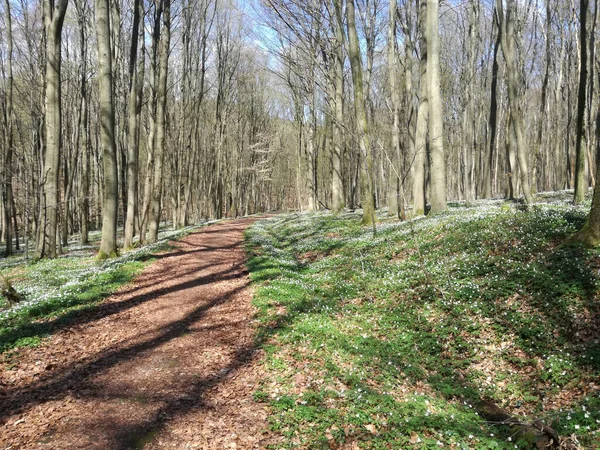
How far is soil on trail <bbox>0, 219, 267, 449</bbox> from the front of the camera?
16.9 ft

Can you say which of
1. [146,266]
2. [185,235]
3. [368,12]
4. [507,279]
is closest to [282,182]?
[368,12]

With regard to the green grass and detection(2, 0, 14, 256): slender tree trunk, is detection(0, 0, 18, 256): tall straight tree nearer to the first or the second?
detection(2, 0, 14, 256): slender tree trunk

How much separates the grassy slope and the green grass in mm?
4774

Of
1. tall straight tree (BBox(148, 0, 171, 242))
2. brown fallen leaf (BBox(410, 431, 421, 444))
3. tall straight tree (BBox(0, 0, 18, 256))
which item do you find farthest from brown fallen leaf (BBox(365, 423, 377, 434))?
tall straight tree (BBox(0, 0, 18, 256))

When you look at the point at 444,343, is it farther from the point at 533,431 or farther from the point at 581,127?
the point at 581,127

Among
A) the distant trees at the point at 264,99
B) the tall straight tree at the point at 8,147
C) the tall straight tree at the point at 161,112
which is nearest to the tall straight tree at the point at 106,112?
the distant trees at the point at 264,99

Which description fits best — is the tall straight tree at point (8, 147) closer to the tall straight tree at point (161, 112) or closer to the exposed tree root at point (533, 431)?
the tall straight tree at point (161, 112)

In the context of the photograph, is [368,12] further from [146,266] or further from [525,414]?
[525,414]

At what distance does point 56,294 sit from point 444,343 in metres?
10.5

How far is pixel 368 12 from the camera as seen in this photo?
30312mm

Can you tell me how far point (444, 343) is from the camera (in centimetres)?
771

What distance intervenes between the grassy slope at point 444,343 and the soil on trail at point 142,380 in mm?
628

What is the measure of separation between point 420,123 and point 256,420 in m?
18.2

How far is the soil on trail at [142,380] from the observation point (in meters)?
5.14
